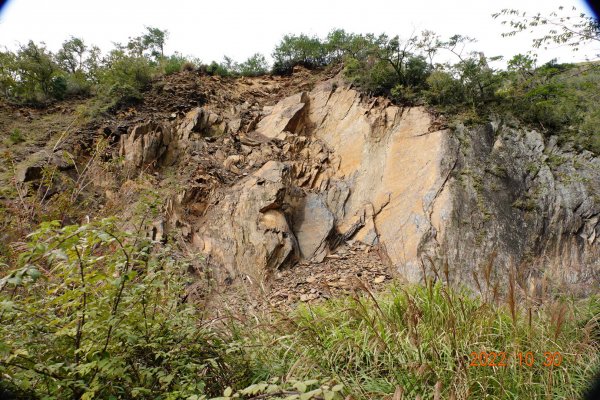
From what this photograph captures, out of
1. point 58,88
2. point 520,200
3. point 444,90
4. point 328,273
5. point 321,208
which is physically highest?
point 58,88

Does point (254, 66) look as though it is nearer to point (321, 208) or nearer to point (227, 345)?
point (321, 208)

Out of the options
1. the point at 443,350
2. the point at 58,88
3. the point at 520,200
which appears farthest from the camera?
the point at 58,88

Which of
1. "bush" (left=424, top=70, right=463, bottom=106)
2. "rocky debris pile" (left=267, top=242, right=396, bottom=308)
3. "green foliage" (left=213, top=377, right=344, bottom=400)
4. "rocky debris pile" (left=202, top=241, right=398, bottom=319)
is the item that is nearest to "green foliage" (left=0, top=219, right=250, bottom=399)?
"green foliage" (left=213, top=377, right=344, bottom=400)

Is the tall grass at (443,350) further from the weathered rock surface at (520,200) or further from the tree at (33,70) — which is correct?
the tree at (33,70)

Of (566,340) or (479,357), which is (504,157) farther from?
(479,357)

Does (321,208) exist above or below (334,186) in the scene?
below

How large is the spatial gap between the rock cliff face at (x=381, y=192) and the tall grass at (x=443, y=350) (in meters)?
4.10

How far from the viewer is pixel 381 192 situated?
9031 mm

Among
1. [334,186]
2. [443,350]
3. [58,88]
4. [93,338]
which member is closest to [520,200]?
[334,186]

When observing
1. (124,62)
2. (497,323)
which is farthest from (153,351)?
(124,62)

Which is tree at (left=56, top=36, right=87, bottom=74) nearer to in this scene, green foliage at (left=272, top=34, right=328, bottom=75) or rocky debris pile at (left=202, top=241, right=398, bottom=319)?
green foliage at (left=272, top=34, right=328, bottom=75)
